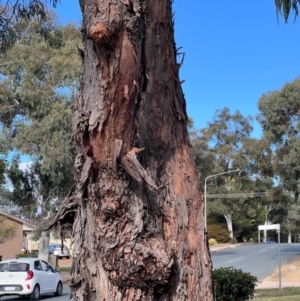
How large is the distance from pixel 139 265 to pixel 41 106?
26680 millimetres

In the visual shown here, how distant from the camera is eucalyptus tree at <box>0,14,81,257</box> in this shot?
28953mm

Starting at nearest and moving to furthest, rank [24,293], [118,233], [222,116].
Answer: [118,233], [24,293], [222,116]

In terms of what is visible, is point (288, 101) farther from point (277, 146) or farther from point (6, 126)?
point (6, 126)

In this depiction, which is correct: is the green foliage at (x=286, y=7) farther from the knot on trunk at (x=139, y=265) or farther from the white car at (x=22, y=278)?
the white car at (x=22, y=278)

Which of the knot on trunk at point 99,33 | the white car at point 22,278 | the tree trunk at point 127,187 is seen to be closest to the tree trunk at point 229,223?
the white car at point 22,278

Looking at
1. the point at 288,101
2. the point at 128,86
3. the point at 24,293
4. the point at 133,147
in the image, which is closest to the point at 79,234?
the point at 133,147

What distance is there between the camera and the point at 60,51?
29.9 meters

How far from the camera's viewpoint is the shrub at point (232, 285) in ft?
37.2

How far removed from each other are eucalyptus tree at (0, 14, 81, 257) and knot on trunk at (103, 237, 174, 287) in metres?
25.4

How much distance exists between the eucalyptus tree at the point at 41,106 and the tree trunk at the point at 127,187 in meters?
25.1

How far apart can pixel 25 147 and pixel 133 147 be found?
2636cm

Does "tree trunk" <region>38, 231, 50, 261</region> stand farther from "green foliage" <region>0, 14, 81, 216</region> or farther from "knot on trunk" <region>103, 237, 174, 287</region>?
"knot on trunk" <region>103, 237, 174, 287</region>

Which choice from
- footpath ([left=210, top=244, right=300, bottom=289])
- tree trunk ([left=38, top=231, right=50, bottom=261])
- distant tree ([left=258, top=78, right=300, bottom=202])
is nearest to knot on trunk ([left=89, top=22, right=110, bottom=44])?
footpath ([left=210, top=244, right=300, bottom=289])

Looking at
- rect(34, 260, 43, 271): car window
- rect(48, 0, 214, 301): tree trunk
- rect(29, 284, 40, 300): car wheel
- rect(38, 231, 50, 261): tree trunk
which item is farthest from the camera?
rect(38, 231, 50, 261): tree trunk
